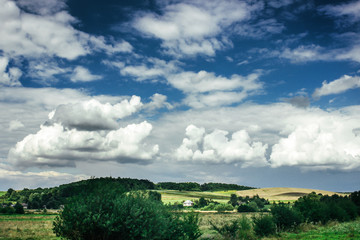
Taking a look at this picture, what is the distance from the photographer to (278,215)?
54.6 meters

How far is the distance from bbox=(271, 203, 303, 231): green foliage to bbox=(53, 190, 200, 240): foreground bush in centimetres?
3554

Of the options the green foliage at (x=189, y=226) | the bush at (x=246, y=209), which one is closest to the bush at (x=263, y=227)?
the green foliage at (x=189, y=226)

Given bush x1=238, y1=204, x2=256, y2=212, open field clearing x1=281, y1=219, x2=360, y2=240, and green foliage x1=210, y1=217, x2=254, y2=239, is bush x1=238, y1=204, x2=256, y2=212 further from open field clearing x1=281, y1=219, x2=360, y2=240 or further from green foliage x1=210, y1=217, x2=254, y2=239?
green foliage x1=210, y1=217, x2=254, y2=239

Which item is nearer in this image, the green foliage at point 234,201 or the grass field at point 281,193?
the green foliage at point 234,201

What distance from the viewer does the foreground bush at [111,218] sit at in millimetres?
22562

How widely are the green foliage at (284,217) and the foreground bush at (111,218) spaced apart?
35545mm

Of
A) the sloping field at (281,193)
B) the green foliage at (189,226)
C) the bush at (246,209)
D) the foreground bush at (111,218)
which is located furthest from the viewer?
the sloping field at (281,193)

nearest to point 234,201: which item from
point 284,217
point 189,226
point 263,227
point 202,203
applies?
point 202,203

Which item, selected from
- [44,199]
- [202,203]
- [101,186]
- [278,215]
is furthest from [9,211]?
[101,186]

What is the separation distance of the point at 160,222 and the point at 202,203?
140831 millimetres

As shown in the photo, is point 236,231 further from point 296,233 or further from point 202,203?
point 202,203

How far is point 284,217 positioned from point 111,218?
4086 centimetres

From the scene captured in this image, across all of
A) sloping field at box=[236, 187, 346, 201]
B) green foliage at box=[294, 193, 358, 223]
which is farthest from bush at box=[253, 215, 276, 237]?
sloping field at box=[236, 187, 346, 201]

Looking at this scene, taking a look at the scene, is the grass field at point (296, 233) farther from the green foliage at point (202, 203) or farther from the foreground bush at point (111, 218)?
the green foliage at point (202, 203)
